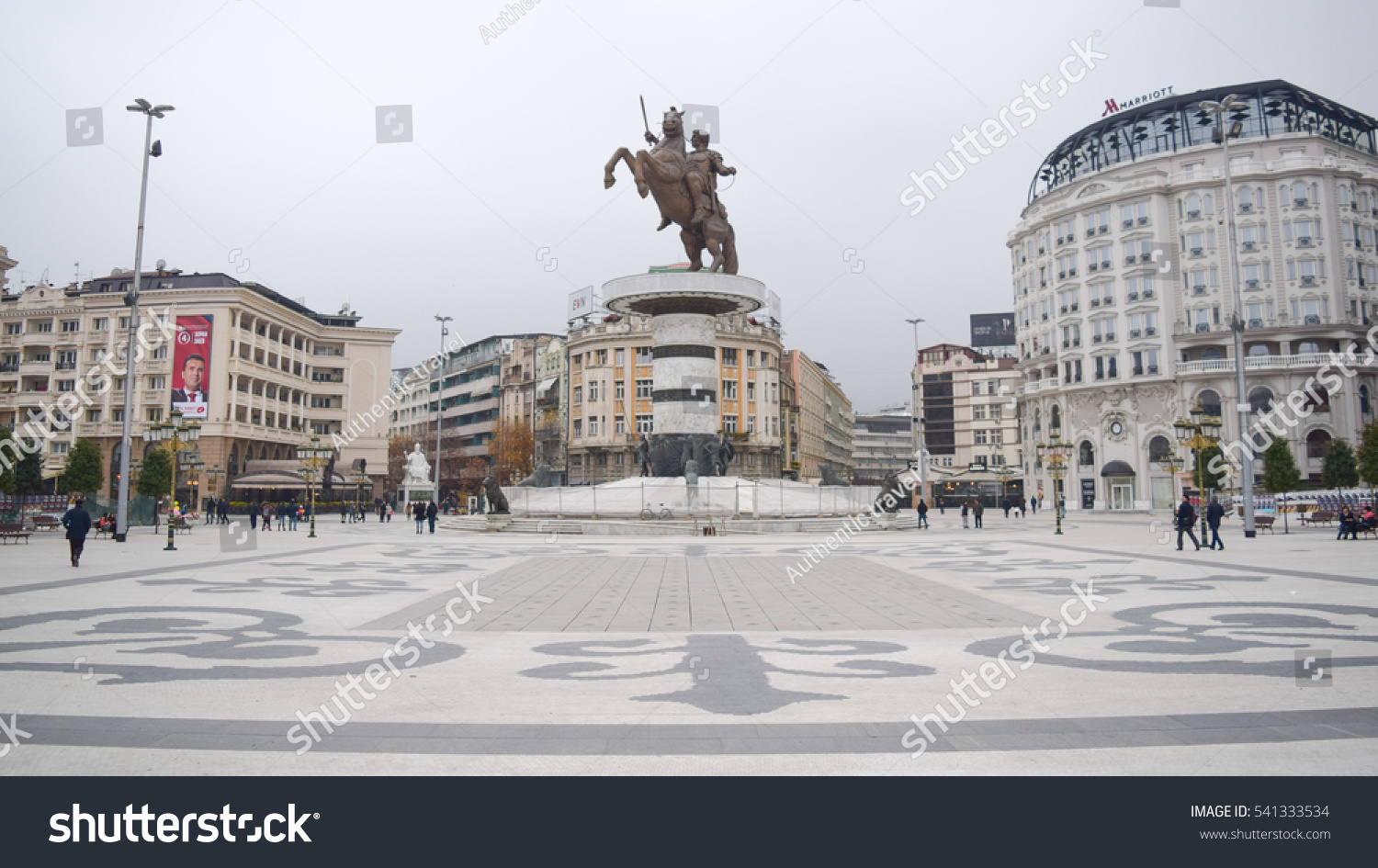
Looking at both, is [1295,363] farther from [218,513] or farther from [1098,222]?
[218,513]

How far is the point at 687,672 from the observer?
865 cm

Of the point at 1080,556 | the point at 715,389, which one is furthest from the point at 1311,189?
the point at 1080,556

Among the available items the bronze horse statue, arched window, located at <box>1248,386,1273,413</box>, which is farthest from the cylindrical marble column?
arched window, located at <box>1248,386,1273,413</box>

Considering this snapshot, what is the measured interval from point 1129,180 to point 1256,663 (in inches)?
3116

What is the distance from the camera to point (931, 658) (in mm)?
9336

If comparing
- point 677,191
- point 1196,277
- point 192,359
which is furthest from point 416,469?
point 1196,277

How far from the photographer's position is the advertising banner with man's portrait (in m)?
67.1

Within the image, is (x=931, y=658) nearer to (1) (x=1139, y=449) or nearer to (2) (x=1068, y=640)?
(2) (x=1068, y=640)

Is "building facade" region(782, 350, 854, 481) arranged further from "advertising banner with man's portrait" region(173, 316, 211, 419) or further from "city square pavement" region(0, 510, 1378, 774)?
"city square pavement" region(0, 510, 1378, 774)

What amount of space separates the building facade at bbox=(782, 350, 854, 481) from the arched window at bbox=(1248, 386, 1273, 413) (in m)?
38.9

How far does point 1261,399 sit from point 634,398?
56232mm

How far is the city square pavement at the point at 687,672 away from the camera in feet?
19.0

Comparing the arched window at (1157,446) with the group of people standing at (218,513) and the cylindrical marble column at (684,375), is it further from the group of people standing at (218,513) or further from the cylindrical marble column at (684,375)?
the group of people standing at (218,513)

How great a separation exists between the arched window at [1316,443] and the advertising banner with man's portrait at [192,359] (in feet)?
292
